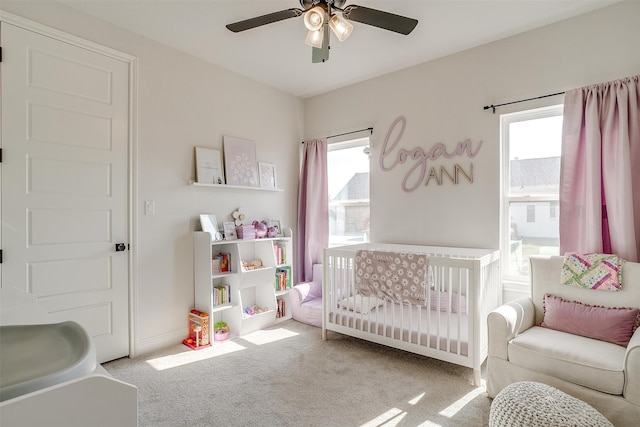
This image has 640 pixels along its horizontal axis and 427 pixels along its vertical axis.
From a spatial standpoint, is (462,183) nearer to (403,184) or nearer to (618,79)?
(403,184)

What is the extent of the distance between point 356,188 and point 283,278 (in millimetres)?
1288

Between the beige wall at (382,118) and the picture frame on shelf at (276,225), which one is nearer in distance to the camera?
the beige wall at (382,118)

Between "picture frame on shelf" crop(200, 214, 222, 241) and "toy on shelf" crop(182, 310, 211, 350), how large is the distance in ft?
2.21

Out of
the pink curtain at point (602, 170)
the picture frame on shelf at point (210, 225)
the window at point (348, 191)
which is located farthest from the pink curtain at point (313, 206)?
the pink curtain at point (602, 170)

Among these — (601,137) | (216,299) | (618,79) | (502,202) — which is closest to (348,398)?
(216,299)

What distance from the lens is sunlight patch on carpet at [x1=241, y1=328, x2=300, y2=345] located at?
2982mm

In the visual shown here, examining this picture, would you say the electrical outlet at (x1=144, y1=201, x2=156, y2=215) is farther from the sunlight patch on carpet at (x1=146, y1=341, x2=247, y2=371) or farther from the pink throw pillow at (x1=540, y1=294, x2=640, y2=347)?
the pink throw pillow at (x1=540, y1=294, x2=640, y2=347)

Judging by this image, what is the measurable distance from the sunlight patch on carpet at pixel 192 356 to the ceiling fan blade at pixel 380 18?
2.55 m

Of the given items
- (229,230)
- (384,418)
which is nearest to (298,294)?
(229,230)

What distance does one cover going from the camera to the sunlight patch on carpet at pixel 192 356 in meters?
2.52

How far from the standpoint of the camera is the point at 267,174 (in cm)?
369

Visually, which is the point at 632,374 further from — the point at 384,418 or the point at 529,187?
the point at 529,187

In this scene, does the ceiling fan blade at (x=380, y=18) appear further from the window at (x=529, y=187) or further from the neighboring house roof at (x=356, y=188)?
the neighboring house roof at (x=356, y=188)

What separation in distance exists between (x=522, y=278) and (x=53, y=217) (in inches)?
139
